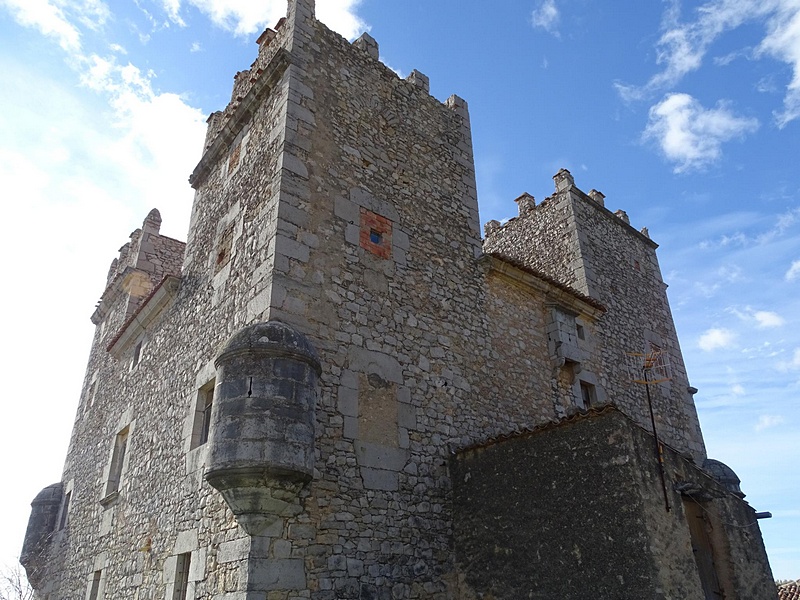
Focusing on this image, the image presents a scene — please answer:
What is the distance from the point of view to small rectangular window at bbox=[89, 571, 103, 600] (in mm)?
9398

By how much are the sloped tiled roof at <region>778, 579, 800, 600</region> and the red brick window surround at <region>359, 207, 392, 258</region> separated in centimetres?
1315

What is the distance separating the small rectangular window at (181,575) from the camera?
653cm

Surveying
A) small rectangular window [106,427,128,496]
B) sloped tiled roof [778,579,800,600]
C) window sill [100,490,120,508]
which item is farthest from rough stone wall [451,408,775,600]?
sloped tiled roof [778,579,800,600]

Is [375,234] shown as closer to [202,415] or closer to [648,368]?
[202,415]

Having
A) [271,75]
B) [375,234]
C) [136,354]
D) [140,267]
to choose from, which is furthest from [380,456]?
[140,267]

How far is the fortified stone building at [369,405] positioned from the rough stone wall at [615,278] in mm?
116

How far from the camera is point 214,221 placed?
356 inches

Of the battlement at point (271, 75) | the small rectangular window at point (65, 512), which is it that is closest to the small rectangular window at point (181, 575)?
the battlement at point (271, 75)

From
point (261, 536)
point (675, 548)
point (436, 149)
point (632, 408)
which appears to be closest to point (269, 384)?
point (261, 536)

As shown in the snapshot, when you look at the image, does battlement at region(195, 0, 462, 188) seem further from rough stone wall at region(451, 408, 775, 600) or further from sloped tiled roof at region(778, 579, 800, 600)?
sloped tiled roof at region(778, 579, 800, 600)

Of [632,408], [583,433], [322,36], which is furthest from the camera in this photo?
[632,408]

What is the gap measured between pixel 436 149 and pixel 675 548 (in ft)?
21.1

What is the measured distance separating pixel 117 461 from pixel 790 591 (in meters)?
15.9

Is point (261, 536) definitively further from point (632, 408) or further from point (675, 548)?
point (632, 408)
